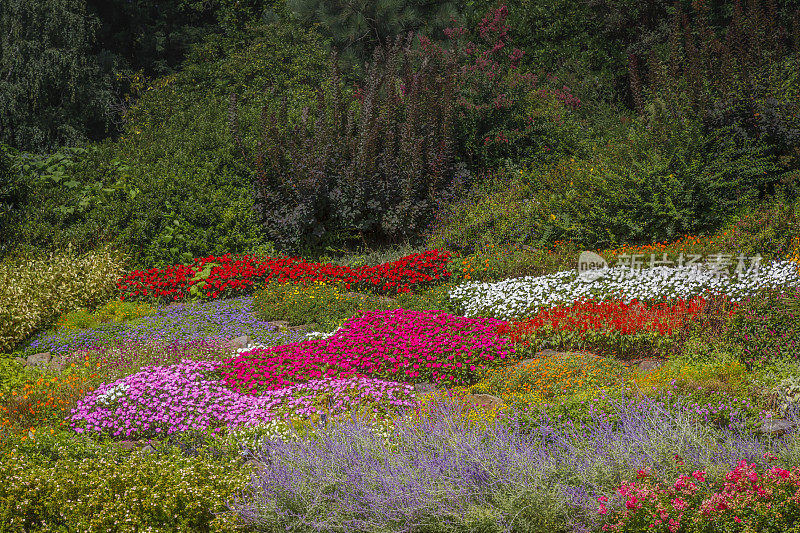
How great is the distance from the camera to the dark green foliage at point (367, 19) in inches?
739

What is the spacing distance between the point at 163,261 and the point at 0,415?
6.10 meters

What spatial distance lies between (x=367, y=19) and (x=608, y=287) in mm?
12449

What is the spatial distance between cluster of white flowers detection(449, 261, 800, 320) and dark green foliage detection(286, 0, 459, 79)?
35.6ft

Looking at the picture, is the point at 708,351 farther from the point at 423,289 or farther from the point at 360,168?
the point at 360,168

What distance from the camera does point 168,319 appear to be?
9.27 m

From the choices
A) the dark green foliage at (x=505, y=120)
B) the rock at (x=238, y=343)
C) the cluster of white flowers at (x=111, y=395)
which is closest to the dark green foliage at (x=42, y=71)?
the dark green foliage at (x=505, y=120)

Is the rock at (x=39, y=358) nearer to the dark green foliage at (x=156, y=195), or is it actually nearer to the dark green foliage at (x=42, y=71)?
the dark green foliage at (x=156, y=195)

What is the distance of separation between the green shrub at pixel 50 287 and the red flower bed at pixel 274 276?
396mm

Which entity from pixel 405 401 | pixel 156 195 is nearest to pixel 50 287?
pixel 156 195

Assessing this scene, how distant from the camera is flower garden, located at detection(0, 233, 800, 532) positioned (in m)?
3.99

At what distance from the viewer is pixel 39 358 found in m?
8.27

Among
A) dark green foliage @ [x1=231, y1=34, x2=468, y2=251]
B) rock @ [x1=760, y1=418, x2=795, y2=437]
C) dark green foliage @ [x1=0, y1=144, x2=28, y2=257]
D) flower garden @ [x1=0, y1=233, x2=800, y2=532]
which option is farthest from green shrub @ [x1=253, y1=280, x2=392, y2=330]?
rock @ [x1=760, y1=418, x2=795, y2=437]

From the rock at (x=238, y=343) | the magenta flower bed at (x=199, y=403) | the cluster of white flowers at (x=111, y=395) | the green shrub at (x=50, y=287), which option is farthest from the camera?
the green shrub at (x=50, y=287)

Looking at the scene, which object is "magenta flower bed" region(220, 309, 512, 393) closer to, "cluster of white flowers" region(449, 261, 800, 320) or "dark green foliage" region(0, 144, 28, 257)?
"cluster of white flowers" region(449, 261, 800, 320)
